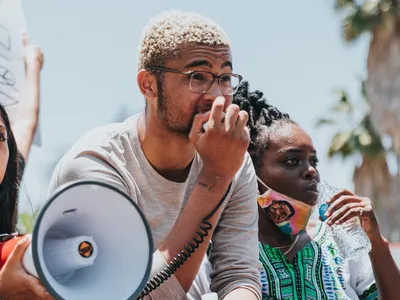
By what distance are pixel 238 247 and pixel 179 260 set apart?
0.54 metres

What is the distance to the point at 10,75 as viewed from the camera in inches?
159

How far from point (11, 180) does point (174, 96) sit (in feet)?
2.26

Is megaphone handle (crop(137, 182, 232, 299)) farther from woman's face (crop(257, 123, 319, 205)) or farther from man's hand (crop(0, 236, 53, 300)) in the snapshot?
woman's face (crop(257, 123, 319, 205))

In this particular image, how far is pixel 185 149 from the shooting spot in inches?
135

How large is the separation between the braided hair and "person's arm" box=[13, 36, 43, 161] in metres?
1.14

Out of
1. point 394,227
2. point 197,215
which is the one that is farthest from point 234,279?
point 394,227

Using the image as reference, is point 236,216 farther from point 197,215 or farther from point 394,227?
point 394,227

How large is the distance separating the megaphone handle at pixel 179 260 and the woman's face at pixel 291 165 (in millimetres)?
1321

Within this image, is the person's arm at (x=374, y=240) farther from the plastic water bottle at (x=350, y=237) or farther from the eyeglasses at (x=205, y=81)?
the eyeglasses at (x=205, y=81)

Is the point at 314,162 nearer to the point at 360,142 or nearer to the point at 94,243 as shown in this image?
the point at 94,243

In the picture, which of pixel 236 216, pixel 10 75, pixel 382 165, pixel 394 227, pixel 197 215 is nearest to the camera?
pixel 197 215

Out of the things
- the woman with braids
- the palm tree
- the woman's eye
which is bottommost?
the palm tree

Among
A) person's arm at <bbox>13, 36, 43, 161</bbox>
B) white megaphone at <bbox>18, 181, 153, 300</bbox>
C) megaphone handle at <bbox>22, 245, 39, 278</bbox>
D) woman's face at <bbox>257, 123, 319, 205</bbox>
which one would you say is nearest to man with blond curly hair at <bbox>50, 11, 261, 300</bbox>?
person's arm at <bbox>13, 36, 43, 161</bbox>

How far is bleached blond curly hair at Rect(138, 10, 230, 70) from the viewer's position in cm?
337
